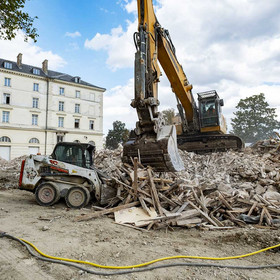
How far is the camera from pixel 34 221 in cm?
538

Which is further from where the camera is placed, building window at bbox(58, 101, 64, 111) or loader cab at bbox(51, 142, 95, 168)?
building window at bbox(58, 101, 64, 111)

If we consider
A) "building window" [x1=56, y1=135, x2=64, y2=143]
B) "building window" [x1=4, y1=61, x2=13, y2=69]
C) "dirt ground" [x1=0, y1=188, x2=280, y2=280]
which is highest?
"building window" [x1=4, y1=61, x2=13, y2=69]

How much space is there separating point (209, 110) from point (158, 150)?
8.66 m

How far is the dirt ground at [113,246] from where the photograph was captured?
9.91 ft

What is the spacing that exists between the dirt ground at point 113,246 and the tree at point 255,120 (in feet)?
148

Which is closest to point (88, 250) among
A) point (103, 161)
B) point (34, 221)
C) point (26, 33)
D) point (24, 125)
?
point (34, 221)

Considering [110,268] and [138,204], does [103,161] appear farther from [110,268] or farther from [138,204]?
[110,268]

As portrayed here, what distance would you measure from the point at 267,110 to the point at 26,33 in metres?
46.9

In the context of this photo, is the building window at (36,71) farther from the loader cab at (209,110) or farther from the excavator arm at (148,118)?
the excavator arm at (148,118)

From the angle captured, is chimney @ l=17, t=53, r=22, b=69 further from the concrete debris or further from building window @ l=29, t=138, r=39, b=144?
the concrete debris

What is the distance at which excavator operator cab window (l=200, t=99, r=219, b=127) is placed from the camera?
12733 millimetres

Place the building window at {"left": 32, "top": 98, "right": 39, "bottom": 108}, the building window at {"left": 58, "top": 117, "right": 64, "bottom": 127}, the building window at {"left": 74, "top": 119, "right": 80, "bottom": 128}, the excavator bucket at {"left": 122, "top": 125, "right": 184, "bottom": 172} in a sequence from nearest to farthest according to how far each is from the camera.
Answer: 1. the excavator bucket at {"left": 122, "top": 125, "right": 184, "bottom": 172}
2. the building window at {"left": 32, "top": 98, "right": 39, "bottom": 108}
3. the building window at {"left": 58, "top": 117, "right": 64, "bottom": 127}
4. the building window at {"left": 74, "top": 119, "right": 80, "bottom": 128}

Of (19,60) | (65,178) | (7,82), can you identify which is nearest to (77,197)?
(65,178)

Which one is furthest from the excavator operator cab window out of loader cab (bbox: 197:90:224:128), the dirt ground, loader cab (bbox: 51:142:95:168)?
the dirt ground
